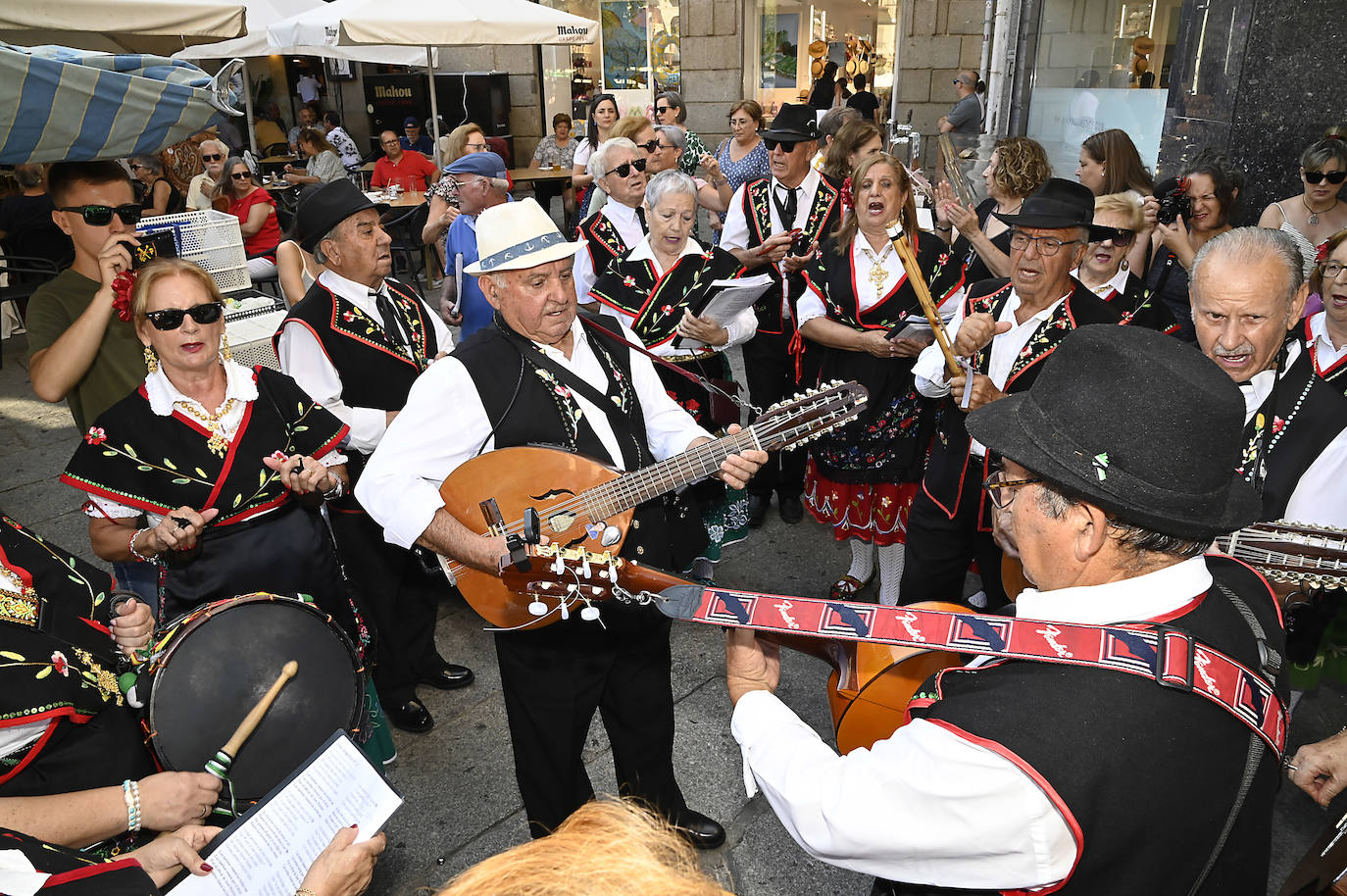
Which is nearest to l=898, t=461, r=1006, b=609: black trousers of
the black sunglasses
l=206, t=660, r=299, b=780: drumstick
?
l=206, t=660, r=299, b=780: drumstick

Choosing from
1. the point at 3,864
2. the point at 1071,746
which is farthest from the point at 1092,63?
the point at 3,864

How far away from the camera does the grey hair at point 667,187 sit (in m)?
4.76

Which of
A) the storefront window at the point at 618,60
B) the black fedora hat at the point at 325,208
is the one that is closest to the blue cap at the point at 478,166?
the black fedora hat at the point at 325,208

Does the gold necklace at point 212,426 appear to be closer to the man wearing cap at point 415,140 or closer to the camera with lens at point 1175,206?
the camera with lens at point 1175,206

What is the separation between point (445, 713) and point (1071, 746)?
3.31 metres

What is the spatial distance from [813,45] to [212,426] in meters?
16.5

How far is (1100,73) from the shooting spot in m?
9.67

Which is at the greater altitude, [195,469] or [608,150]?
[608,150]

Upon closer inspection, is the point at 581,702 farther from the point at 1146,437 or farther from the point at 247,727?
the point at 1146,437

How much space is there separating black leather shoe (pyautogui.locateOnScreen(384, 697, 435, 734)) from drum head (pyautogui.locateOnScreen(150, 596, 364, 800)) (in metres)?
1.40

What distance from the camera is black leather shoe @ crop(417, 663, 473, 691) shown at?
429cm

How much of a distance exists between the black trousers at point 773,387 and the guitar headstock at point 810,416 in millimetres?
2833

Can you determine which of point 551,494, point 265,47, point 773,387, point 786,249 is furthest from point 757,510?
point 265,47

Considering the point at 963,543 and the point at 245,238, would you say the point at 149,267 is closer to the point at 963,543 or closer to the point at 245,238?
the point at 963,543
